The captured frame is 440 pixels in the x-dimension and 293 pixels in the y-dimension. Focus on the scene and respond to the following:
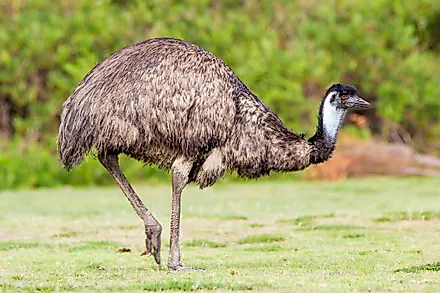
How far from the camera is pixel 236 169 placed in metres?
9.38

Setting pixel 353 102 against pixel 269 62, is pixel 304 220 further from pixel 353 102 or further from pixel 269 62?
pixel 269 62

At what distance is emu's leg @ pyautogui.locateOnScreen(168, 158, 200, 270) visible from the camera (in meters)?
9.05

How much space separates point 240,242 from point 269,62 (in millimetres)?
13597

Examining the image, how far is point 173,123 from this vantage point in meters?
9.06

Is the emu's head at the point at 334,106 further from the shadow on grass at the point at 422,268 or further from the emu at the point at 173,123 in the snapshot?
the shadow on grass at the point at 422,268

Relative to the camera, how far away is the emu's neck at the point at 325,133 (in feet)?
31.5

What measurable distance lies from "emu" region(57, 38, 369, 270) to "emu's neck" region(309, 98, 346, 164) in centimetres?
17

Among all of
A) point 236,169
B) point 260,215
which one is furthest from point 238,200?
point 236,169

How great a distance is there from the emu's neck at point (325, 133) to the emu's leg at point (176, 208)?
1.19m

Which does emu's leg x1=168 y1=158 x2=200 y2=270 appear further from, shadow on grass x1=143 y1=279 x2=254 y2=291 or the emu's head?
the emu's head

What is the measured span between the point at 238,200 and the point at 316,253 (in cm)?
830

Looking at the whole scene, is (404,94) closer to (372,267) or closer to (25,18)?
(25,18)

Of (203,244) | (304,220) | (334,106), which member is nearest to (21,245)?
(203,244)

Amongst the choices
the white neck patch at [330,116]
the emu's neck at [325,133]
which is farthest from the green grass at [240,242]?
the white neck patch at [330,116]
